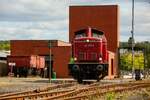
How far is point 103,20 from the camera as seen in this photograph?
91312mm

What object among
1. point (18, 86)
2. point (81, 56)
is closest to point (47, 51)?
point (81, 56)

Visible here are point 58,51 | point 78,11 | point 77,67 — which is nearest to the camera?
point 77,67

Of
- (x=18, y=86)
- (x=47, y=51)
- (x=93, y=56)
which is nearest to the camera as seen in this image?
(x=18, y=86)

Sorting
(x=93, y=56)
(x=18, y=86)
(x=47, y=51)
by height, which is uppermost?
(x=47, y=51)

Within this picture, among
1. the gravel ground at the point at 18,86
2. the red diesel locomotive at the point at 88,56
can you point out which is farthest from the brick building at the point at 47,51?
Result: the red diesel locomotive at the point at 88,56

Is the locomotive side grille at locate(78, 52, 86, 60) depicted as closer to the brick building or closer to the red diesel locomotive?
the red diesel locomotive

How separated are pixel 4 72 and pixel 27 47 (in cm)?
1448

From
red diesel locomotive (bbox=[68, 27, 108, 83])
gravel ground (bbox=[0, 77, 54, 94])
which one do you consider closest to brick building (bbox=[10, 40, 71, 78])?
gravel ground (bbox=[0, 77, 54, 94])

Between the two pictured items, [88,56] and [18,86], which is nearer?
[18,86]

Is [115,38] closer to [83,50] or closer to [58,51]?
[58,51]

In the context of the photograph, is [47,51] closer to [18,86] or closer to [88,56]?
[88,56]

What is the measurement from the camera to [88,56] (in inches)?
1613

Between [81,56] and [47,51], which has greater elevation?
[47,51]

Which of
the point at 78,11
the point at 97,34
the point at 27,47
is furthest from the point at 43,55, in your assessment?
the point at 97,34
